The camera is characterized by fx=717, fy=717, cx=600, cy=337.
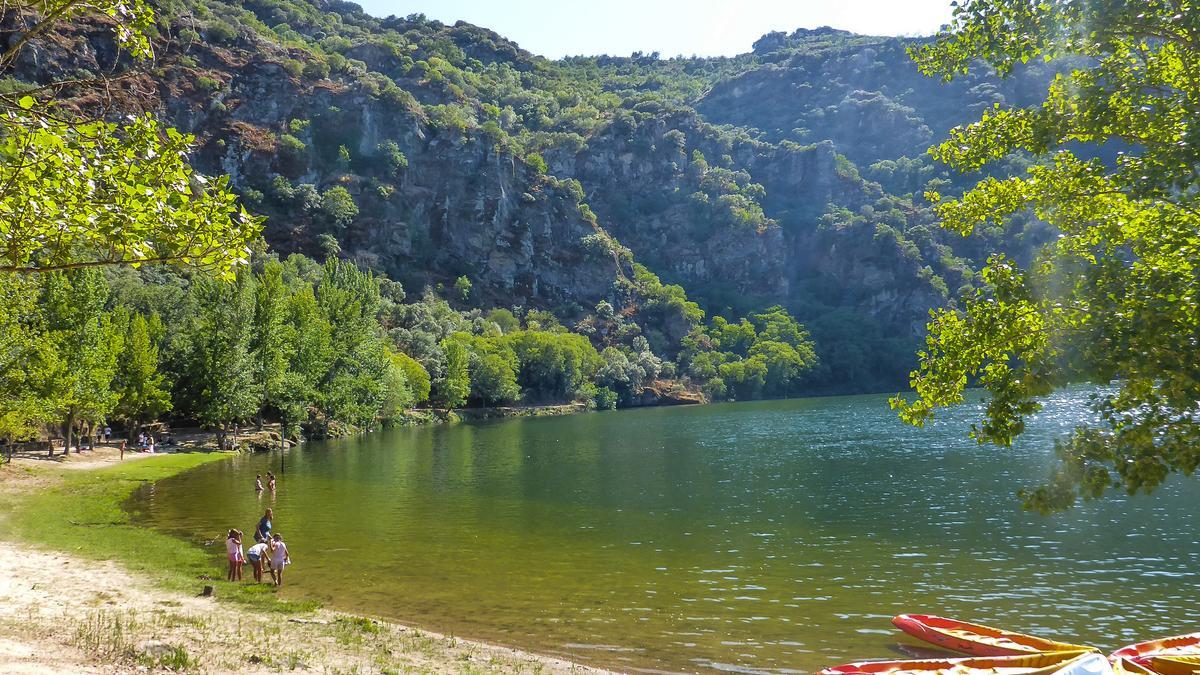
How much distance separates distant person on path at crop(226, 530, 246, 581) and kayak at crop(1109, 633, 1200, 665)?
22.3 meters

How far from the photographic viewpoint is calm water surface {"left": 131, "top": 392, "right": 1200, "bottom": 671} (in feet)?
60.2

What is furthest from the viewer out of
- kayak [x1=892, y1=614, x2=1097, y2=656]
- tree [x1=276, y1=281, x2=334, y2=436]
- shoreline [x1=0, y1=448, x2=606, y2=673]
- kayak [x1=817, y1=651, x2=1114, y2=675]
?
tree [x1=276, y1=281, x2=334, y2=436]

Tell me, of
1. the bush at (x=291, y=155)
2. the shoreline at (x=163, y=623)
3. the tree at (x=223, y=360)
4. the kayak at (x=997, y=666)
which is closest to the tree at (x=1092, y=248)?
the kayak at (x=997, y=666)

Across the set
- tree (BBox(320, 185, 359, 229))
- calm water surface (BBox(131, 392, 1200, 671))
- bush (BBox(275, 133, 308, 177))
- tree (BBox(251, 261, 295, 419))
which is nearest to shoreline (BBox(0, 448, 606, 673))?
calm water surface (BBox(131, 392, 1200, 671))

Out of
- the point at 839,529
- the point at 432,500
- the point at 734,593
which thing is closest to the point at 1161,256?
the point at 734,593

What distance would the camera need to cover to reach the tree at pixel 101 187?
6949 millimetres

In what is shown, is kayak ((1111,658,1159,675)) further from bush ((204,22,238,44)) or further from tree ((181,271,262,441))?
bush ((204,22,238,44))

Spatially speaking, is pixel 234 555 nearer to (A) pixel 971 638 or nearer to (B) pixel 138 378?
(A) pixel 971 638

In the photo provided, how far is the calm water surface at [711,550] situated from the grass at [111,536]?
4.17 ft

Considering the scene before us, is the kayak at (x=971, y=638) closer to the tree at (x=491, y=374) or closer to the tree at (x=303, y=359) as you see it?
the tree at (x=303, y=359)

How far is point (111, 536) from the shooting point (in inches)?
1056

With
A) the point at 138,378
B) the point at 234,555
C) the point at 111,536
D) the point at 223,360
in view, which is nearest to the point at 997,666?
the point at 234,555

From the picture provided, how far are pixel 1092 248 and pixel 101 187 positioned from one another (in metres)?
12.5

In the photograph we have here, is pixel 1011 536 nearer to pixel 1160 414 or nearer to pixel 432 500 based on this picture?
pixel 1160 414
